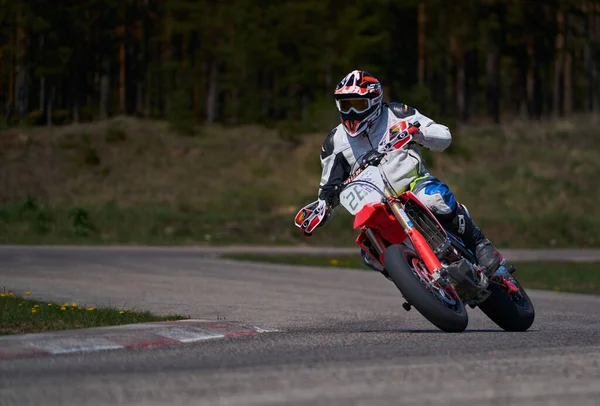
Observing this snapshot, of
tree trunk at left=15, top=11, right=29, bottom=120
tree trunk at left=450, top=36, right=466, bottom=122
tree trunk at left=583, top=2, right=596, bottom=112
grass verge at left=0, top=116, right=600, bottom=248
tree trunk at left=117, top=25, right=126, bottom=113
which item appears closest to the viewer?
grass verge at left=0, top=116, right=600, bottom=248

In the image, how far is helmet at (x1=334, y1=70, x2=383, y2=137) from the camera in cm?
1093

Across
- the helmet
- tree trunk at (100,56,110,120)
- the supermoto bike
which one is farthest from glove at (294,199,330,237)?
tree trunk at (100,56,110,120)

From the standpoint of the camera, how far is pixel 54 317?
11898 mm

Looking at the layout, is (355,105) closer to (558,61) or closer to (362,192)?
(362,192)

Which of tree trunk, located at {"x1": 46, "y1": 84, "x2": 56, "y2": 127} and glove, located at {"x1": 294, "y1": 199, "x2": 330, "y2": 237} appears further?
tree trunk, located at {"x1": 46, "y1": 84, "x2": 56, "y2": 127}

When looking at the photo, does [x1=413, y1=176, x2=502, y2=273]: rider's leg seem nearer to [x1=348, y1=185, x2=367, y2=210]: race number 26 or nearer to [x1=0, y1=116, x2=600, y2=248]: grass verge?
[x1=348, y1=185, x2=367, y2=210]: race number 26

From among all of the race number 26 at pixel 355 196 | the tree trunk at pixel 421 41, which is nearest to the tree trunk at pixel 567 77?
the tree trunk at pixel 421 41

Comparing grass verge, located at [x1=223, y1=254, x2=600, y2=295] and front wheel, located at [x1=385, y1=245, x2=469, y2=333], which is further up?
front wheel, located at [x1=385, y1=245, x2=469, y2=333]

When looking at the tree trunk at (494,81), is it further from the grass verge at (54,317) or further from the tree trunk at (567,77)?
the grass verge at (54,317)

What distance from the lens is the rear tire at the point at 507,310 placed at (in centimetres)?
1153

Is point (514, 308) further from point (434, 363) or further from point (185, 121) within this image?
point (185, 121)

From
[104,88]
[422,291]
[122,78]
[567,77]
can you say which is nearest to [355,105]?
[422,291]

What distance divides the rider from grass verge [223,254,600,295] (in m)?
10.4

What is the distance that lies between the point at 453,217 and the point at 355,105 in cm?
135
